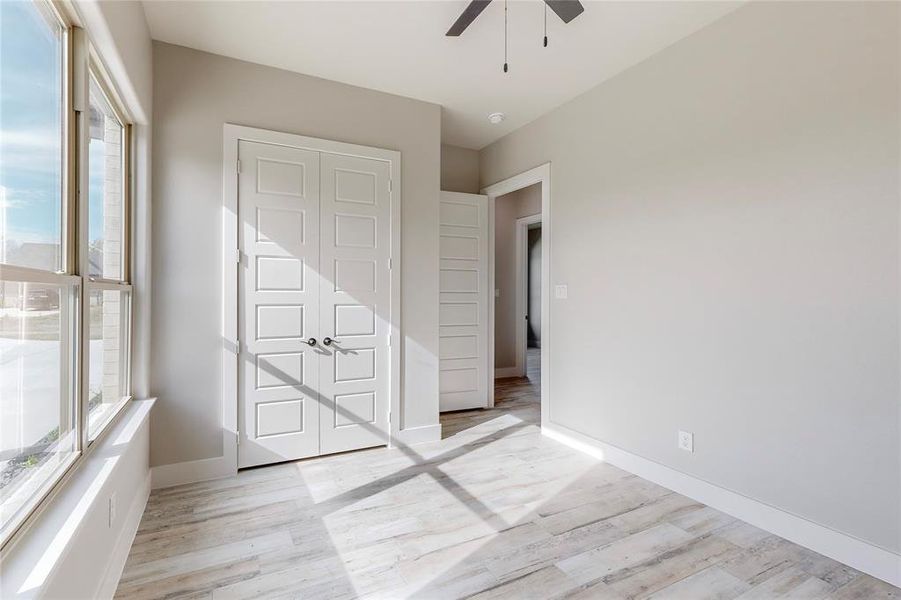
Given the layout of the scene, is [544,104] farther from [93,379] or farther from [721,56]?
[93,379]

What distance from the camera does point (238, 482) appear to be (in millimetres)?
2918

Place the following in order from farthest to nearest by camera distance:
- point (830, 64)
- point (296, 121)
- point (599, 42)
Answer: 1. point (296, 121)
2. point (599, 42)
3. point (830, 64)

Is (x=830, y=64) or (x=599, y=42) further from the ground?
(x=599, y=42)

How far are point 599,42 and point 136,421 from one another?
11.9ft

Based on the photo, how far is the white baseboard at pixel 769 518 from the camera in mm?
1979

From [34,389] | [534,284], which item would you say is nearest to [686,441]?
[34,389]

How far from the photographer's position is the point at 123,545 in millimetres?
2041

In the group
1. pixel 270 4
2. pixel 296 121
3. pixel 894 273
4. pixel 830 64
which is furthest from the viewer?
pixel 296 121

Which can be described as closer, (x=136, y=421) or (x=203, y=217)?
(x=136, y=421)

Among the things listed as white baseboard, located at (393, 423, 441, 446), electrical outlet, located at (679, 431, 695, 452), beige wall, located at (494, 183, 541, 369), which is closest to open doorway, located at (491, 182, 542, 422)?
beige wall, located at (494, 183, 541, 369)

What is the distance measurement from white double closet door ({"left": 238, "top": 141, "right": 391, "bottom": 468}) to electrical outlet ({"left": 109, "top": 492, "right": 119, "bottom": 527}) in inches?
46.0

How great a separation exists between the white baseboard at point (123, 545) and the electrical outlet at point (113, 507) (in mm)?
148

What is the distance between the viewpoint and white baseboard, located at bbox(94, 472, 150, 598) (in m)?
1.75

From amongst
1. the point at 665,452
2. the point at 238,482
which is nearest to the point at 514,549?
the point at 665,452
